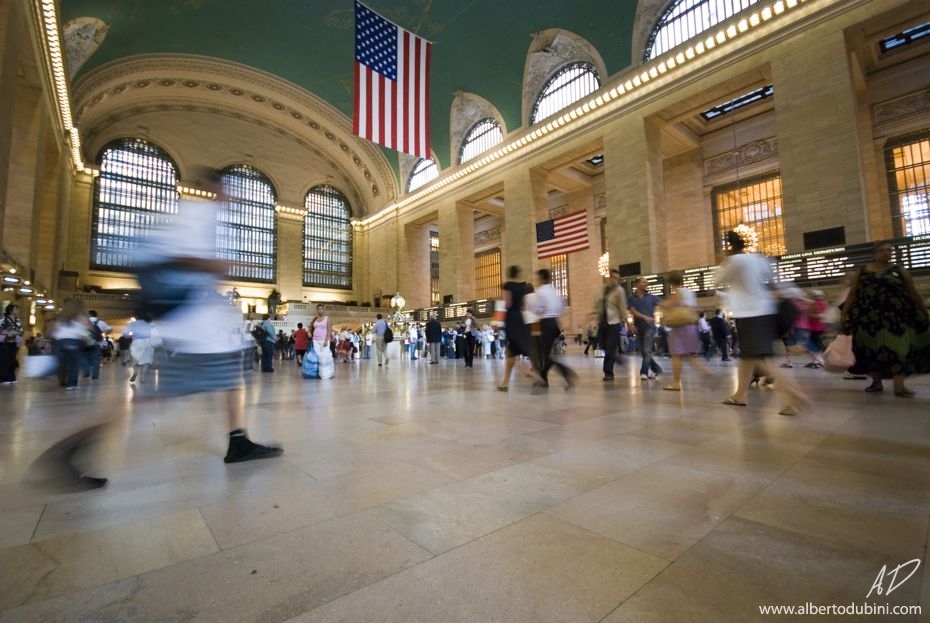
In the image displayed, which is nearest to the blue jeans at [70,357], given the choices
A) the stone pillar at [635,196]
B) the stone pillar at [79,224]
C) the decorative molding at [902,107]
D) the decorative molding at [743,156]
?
the stone pillar at [635,196]

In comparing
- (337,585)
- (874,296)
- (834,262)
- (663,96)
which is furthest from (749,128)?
(337,585)

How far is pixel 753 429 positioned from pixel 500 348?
14.4 m

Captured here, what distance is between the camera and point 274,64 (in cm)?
2258

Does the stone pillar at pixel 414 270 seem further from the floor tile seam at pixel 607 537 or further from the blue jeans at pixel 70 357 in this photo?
the floor tile seam at pixel 607 537

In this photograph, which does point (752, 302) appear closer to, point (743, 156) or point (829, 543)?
point (829, 543)

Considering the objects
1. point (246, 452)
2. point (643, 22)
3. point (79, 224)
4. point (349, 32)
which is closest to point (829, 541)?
point (246, 452)

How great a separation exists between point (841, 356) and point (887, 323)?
4.14 feet

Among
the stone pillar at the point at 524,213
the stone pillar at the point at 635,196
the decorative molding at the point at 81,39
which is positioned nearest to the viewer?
the stone pillar at the point at 635,196

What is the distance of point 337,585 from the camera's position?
110 cm

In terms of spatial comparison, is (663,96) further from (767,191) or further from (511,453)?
(511,453)

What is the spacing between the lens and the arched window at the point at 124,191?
2384 cm

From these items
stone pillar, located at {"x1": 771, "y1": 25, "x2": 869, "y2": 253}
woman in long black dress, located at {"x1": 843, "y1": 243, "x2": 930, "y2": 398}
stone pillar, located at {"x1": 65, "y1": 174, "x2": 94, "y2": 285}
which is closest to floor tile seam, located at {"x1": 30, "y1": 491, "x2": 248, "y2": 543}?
woman in long black dress, located at {"x1": 843, "y1": 243, "x2": 930, "y2": 398}

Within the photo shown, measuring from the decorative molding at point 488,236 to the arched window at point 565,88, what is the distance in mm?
8943

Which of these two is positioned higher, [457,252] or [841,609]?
[457,252]
